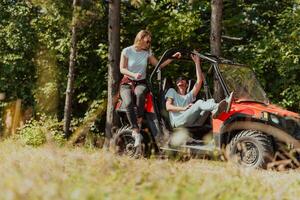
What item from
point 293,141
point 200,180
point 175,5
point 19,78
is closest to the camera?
point 200,180

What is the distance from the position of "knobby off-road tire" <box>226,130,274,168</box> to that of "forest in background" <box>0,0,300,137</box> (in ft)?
19.5

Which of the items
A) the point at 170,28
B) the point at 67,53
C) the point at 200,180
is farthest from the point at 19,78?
the point at 200,180

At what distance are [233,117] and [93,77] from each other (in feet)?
30.3

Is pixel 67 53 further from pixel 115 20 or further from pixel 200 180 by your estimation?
pixel 200 180

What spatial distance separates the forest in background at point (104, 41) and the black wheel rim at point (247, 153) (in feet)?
19.5

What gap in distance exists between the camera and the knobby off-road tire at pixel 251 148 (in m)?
8.81

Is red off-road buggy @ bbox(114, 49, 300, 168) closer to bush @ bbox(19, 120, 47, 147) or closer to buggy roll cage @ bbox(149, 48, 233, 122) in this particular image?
buggy roll cage @ bbox(149, 48, 233, 122)

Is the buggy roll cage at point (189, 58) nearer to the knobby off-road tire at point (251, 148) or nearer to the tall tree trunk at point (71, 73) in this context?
the knobby off-road tire at point (251, 148)

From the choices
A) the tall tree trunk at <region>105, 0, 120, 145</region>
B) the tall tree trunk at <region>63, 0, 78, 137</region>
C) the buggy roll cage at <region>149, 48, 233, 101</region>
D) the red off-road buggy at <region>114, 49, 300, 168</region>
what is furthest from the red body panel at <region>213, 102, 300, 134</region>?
the tall tree trunk at <region>63, 0, 78, 137</region>

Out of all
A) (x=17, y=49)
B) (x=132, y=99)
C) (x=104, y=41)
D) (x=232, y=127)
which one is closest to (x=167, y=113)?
(x=132, y=99)

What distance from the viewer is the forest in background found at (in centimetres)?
1538

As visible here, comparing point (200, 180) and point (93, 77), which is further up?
point (93, 77)

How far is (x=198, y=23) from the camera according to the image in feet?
51.9

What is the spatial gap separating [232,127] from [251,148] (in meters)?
0.43
